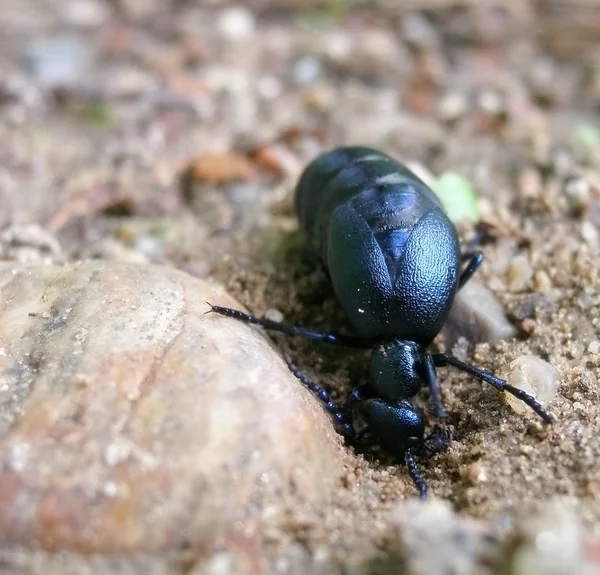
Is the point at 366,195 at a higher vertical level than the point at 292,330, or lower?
higher

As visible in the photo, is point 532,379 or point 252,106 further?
point 252,106

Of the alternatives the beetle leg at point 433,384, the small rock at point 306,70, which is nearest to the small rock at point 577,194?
the beetle leg at point 433,384

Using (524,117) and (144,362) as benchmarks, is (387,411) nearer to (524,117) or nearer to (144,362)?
(144,362)

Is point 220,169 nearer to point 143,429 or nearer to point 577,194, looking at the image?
point 577,194

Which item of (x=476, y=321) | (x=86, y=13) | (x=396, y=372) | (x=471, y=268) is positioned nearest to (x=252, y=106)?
(x=86, y=13)

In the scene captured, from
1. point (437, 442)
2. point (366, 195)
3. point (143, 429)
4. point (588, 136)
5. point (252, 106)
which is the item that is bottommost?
point (252, 106)

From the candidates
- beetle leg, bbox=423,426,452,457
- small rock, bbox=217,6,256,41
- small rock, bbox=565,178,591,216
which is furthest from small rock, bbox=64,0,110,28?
beetle leg, bbox=423,426,452,457

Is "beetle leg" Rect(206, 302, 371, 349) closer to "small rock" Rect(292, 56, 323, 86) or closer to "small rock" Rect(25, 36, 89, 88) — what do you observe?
"small rock" Rect(292, 56, 323, 86)
